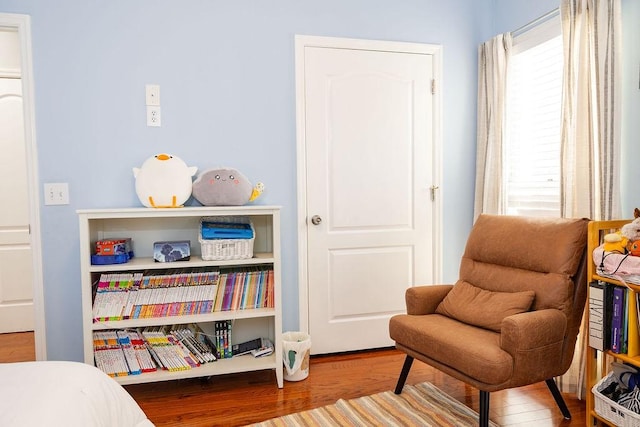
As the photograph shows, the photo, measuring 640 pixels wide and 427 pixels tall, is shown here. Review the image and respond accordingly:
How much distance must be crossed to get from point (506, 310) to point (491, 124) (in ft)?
4.53

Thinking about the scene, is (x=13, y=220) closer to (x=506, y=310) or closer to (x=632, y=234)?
(x=506, y=310)

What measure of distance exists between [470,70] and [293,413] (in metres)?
2.45

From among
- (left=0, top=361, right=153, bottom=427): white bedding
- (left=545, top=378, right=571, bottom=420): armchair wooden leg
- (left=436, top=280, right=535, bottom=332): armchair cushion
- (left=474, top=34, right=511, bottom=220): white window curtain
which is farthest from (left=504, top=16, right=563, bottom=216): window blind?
(left=0, top=361, right=153, bottom=427): white bedding

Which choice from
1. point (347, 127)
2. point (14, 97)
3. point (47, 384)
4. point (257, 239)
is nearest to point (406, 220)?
point (347, 127)

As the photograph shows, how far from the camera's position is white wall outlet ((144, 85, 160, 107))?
274cm

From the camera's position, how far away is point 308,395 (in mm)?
2547

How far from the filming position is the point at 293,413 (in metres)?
2.33

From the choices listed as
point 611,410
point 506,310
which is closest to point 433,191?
point 506,310

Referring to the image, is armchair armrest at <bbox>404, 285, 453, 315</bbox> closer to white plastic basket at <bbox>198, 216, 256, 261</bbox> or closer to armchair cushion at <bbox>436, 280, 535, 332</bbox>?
armchair cushion at <bbox>436, 280, 535, 332</bbox>

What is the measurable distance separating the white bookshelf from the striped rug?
0.41 metres

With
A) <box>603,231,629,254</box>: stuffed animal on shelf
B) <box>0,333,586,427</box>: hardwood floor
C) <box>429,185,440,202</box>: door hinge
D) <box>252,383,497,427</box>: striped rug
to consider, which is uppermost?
<box>429,185,440,202</box>: door hinge

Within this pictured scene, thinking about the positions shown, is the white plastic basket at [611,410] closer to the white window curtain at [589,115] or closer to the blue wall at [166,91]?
the white window curtain at [589,115]

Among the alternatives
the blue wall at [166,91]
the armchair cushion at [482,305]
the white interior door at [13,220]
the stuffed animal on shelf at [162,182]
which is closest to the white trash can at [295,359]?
the blue wall at [166,91]

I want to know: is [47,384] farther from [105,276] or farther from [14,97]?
[14,97]
